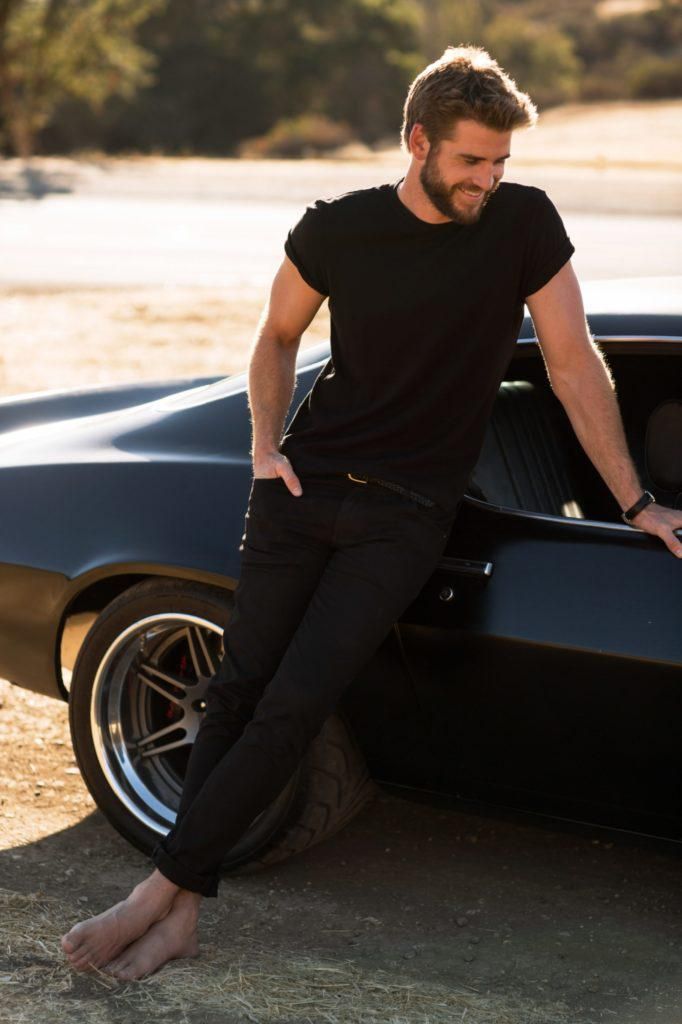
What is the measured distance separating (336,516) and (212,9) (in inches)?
2046

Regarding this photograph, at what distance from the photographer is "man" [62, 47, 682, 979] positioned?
292 cm

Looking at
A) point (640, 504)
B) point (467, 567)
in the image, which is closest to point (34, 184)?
point (467, 567)

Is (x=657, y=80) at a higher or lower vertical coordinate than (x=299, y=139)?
higher

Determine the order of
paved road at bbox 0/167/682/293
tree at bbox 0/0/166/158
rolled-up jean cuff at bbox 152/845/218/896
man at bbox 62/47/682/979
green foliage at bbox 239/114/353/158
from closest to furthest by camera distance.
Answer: man at bbox 62/47/682/979 → rolled-up jean cuff at bbox 152/845/218/896 → paved road at bbox 0/167/682/293 → tree at bbox 0/0/166/158 → green foliage at bbox 239/114/353/158

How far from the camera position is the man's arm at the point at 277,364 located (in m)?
3.12

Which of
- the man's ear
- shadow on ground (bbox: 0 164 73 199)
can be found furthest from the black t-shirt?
shadow on ground (bbox: 0 164 73 199)

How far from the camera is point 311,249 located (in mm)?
3020

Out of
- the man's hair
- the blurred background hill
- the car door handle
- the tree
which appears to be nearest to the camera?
the man's hair

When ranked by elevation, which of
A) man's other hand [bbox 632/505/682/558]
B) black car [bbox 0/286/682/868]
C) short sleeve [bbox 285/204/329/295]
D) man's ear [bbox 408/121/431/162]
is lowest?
black car [bbox 0/286/682/868]

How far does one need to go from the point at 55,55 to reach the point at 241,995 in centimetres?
4002

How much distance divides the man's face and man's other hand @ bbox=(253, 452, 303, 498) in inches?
25.0

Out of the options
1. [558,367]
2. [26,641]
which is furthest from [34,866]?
[558,367]

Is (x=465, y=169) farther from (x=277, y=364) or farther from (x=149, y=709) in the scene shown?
(x=149, y=709)

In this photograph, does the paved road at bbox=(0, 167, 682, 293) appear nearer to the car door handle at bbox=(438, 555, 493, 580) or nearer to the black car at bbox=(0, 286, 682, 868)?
the black car at bbox=(0, 286, 682, 868)
